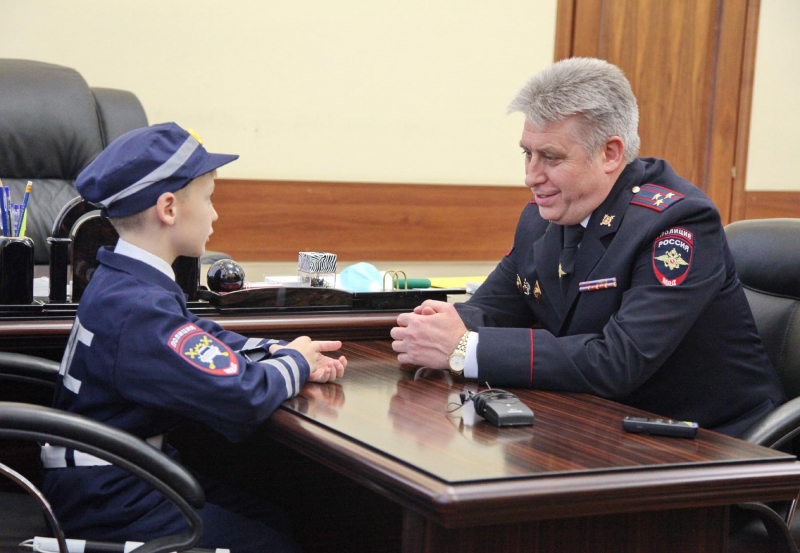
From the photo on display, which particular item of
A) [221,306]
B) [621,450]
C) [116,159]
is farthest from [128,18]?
[621,450]

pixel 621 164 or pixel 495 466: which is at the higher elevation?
pixel 621 164

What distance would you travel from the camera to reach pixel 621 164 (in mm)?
1819

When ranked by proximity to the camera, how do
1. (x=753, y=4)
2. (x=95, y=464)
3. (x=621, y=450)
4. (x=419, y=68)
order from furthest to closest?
(x=753, y=4)
(x=419, y=68)
(x=95, y=464)
(x=621, y=450)

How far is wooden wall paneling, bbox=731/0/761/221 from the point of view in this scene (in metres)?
5.12

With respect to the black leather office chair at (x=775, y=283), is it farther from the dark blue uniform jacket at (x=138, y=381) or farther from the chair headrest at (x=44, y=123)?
the chair headrest at (x=44, y=123)

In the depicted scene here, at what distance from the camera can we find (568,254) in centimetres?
185

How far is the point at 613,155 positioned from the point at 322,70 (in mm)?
2474

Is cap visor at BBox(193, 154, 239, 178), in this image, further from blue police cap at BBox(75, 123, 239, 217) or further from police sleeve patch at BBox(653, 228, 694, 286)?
police sleeve patch at BBox(653, 228, 694, 286)

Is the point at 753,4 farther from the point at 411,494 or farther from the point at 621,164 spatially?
the point at 411,494

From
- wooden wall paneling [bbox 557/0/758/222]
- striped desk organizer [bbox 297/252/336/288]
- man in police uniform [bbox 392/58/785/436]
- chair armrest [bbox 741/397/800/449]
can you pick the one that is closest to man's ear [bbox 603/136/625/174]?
man in police uniform [bbox 392/58/785/436]

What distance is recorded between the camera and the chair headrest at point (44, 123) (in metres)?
2.98

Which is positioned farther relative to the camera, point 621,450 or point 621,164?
point 621,164

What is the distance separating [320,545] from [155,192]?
40.5 inches

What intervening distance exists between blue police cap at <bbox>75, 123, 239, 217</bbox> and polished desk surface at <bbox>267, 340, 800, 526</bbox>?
44cm
